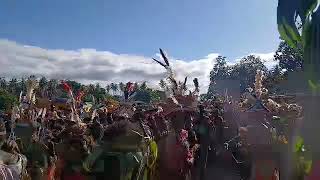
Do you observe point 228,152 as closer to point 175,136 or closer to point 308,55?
point 175,136

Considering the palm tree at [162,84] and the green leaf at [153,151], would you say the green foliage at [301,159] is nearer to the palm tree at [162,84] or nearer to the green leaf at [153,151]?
the green leaf at [153,151]

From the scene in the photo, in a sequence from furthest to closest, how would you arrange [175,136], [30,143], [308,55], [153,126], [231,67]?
1. [231,67]
2. [30,143]
3. [153,126]
4. [175,136]
5. [308,55]

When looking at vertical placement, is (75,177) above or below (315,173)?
below

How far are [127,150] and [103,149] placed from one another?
219 mm

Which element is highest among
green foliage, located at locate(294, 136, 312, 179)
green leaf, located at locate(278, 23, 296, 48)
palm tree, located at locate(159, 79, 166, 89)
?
green leaf, located at locate(278, 23, 296, 48)

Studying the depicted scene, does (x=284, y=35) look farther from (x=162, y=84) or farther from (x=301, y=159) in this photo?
(x=162, y=84)

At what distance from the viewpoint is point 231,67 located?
80.7m

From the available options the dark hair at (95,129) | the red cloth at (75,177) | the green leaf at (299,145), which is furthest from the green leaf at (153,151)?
the green leaf at (299,145)

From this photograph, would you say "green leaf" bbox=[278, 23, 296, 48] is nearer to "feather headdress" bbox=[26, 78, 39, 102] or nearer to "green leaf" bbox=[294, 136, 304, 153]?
"green leaf" bbox=[294, 136, 304, 153]

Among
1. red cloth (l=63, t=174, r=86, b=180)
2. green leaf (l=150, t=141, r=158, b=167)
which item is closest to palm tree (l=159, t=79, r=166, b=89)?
green leaf (l=150, t=141, r=158, b=167)

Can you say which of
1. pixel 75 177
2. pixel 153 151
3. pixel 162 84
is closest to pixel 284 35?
pixel 153 151

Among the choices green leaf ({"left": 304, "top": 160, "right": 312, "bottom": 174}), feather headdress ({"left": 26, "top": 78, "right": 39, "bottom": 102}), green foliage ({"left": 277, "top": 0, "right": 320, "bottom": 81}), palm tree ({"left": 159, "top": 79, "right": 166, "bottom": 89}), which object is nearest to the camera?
green foliage ({"left": 277, "top": 0, "right": 320, "bottom": 81})

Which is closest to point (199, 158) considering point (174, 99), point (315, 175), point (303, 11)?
point (174, 99)

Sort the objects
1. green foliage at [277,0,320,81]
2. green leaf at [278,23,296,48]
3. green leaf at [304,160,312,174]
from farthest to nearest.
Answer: green leaf at [304,160,312,174] → green leaf at [278,23,296,48] → green foliage at [277,0,320,81]
